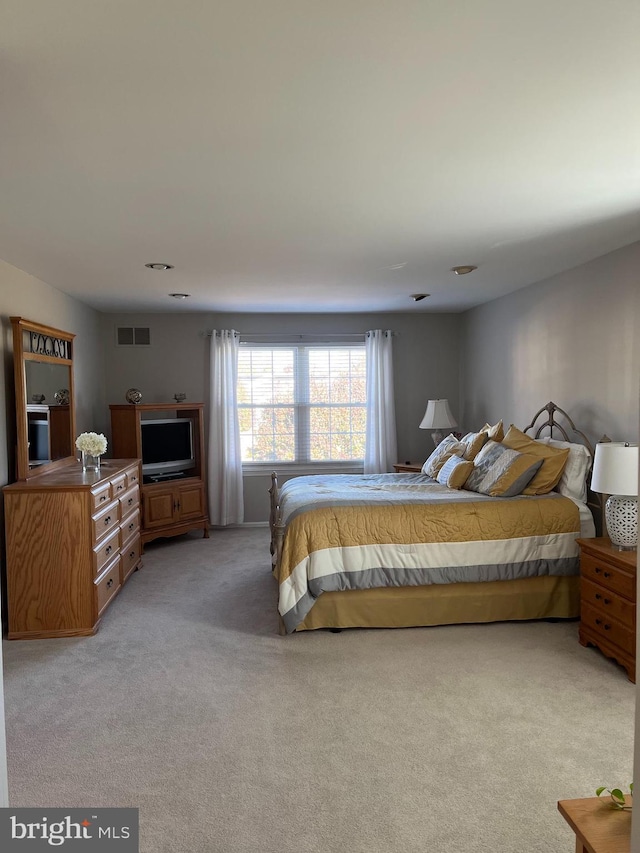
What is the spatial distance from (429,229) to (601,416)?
185 cm

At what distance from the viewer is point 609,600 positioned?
319 cm

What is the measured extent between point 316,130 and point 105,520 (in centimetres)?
298

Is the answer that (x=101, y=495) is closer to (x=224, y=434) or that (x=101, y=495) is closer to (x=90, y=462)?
(x=90, y=462)

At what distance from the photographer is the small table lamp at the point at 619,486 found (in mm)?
3143

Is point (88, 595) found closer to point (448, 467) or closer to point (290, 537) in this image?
point (290, 537)

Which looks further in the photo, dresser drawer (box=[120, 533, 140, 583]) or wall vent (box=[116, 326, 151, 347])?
wall vent (box=[116, 326, 151, 347])

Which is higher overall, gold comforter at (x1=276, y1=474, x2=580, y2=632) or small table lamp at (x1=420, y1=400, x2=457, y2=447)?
small table lamp at (x1=420, y1=400, x2=457, y2=447)

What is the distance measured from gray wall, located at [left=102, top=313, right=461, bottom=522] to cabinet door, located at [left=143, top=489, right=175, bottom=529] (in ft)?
3.41

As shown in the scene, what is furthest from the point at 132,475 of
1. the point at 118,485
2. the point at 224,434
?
the point at 224,434

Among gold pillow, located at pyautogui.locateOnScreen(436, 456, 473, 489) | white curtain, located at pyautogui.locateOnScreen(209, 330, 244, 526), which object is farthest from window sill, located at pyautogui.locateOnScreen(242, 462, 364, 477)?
gold pillow, located at pyautogui.locateOnScreen(436, 456, 473, 489)

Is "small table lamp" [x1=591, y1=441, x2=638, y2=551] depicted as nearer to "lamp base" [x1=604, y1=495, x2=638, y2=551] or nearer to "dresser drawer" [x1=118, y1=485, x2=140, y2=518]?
"lamp base" [x1=604, y1=495, x2=638, y2=551]

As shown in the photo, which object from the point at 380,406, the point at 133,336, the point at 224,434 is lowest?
the point at 224,434

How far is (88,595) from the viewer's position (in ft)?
12.1

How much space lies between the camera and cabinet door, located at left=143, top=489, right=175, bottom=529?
562 centimetres
